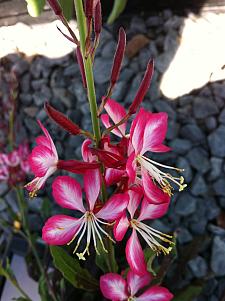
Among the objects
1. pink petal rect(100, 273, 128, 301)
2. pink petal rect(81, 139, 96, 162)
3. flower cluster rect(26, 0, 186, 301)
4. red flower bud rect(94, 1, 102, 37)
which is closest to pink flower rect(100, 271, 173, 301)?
pink petal rect(100, 273, 128, 301)

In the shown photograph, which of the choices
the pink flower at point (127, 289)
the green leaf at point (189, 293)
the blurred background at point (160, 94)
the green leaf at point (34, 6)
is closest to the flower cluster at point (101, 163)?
the pink flower at point (127, 289)

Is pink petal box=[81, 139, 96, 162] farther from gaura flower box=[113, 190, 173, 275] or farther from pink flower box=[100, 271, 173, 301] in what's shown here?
pink flower box=[100, 271, 173, 301]

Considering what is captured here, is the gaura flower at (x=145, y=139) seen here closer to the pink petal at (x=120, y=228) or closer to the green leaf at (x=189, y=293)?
the pink petal at (x=120, y=228)

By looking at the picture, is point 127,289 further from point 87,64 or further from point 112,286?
point 87,64

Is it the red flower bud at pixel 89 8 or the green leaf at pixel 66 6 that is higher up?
the red flower bud at pixel 89 8

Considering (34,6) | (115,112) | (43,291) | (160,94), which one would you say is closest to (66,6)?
(34,6)

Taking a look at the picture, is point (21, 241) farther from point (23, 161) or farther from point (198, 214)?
point (198, 214)
